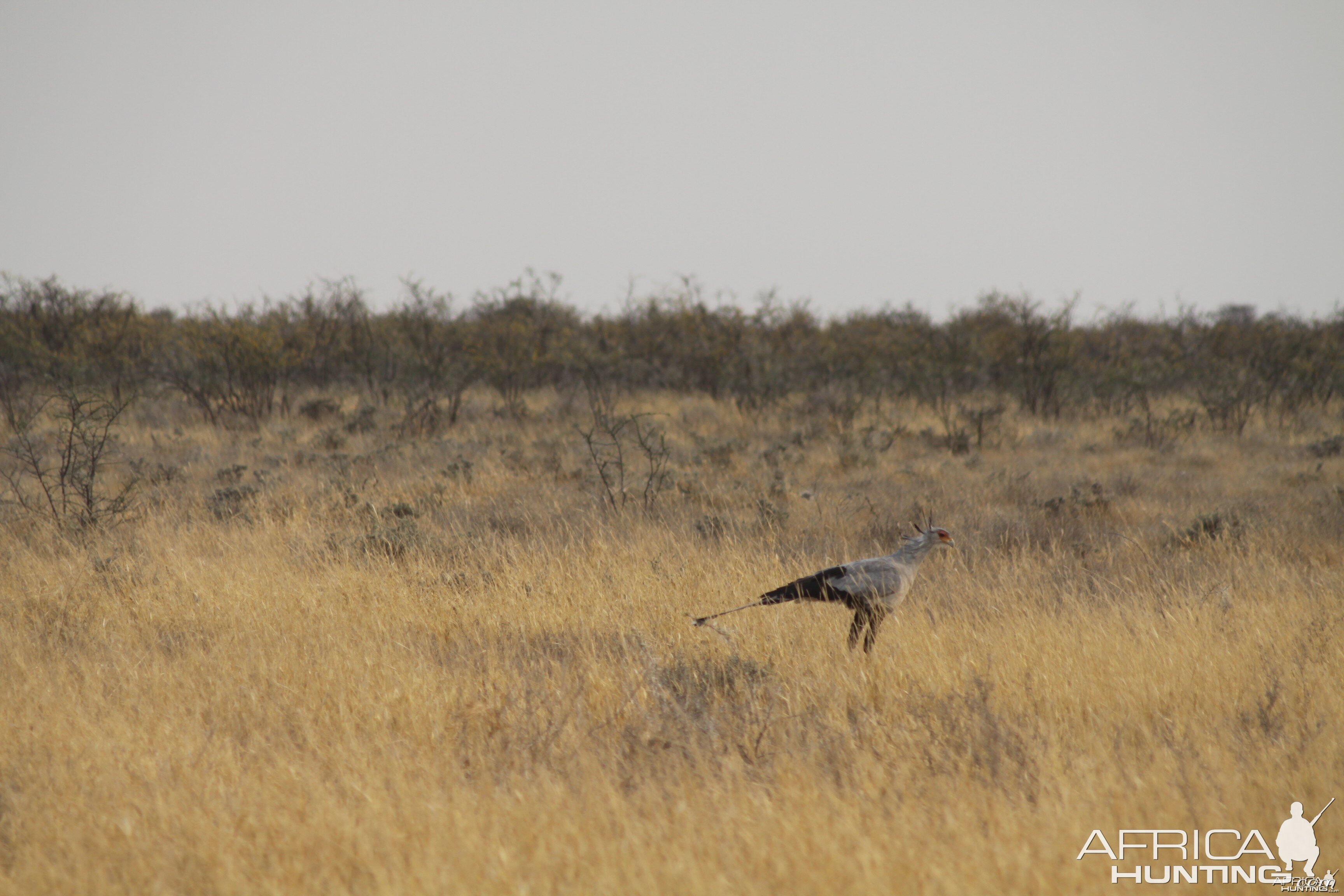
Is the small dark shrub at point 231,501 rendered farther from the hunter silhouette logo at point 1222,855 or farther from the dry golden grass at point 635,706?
the hunter silhouette logo at point 1222,855

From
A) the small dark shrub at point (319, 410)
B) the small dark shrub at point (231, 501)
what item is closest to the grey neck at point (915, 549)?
the small dark shrub at point (231, 501)

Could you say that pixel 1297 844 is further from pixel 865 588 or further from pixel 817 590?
pixel 817 590

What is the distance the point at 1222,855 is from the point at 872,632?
5.36 feet

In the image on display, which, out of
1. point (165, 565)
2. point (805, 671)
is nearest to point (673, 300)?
point (165, 565)

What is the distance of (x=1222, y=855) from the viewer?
2.31 m

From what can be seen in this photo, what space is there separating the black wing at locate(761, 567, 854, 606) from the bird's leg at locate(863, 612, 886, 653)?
0.47 ft

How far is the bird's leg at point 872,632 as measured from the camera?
3.63 metres

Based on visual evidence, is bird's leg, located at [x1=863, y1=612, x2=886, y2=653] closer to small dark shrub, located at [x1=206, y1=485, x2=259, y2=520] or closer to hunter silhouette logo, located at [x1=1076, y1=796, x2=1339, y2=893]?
hunter silhouette logo, located at [x1=1076, y1=796, x2=1339, y2=893]

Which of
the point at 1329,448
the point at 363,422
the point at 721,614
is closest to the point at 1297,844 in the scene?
the point at 721,614

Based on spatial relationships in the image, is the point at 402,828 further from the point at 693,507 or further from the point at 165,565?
the point at 693,507

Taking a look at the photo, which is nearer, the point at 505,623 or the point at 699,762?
the point at 699,762

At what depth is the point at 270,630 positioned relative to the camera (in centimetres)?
431

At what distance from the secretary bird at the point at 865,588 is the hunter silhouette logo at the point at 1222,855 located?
1398 mm

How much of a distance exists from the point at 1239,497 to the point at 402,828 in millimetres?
9423
